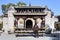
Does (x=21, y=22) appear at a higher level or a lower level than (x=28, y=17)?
lower

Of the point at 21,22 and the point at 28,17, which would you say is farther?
the point at 28,17

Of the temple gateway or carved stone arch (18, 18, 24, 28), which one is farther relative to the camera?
carved stone arch (18, 18, 24, 28)

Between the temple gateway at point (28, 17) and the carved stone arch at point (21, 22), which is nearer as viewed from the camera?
the temple gateway at point (28, 17)

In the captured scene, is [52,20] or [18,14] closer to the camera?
[18,14]

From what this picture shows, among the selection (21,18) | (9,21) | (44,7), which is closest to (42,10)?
(44,7)

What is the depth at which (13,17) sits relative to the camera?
1908 inches

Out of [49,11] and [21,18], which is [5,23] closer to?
[21,18]

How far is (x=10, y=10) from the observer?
1954 inches

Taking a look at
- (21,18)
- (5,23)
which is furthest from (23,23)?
(5,23)

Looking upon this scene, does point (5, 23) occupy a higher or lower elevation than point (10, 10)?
lower

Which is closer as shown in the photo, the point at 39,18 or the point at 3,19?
the point at 39,18

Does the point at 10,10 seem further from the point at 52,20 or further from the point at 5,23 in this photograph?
the point at 52,20

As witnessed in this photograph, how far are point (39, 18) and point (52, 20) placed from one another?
11.5 ft

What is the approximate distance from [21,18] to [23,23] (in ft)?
3.90
